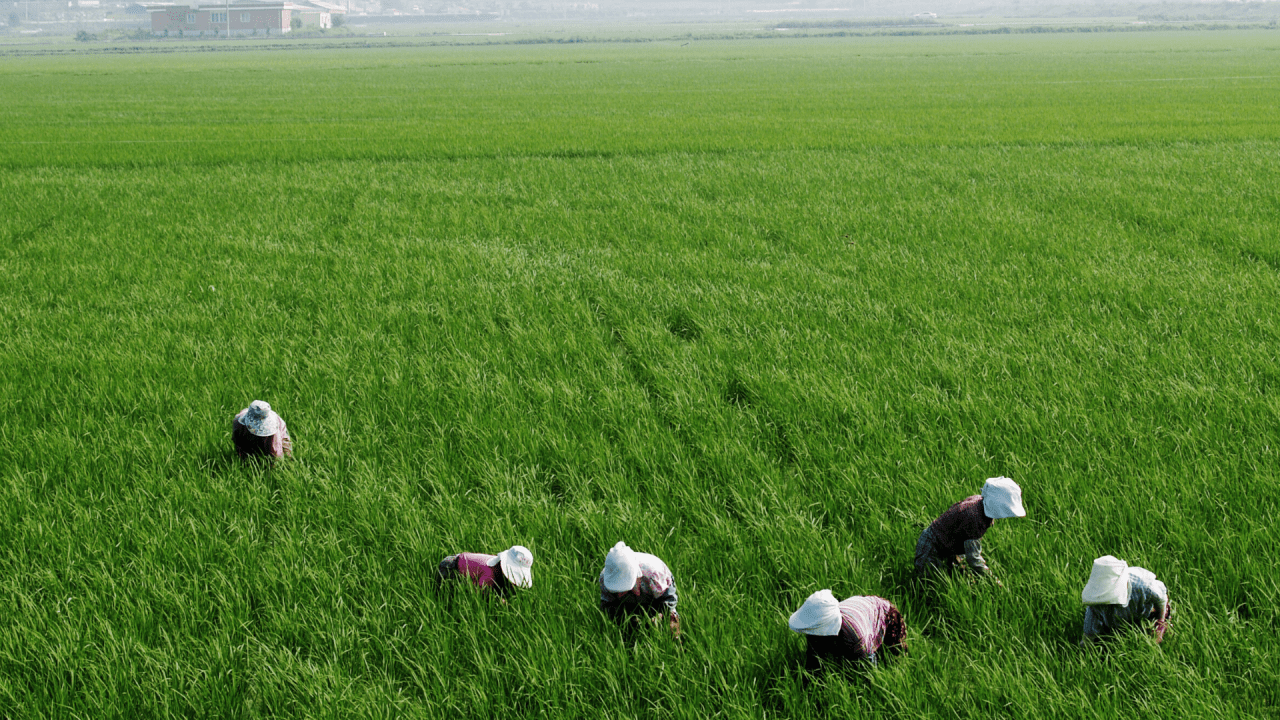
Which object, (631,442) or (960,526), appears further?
(631,442)

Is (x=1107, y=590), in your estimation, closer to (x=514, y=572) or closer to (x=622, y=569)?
(x=622, y=569)

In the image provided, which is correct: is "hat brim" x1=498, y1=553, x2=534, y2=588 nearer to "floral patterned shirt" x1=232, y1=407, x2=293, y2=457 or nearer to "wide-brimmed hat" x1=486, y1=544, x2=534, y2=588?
"wide-brimmed hat" x1=486, y1=544, x2=534, y2=588

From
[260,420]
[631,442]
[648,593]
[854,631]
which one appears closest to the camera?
[854,631]

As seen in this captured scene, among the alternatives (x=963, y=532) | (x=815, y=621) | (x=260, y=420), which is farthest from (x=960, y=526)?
(x=260, y=420)

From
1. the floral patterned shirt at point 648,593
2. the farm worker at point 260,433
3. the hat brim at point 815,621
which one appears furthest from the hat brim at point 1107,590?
the farm worker at point 260,433

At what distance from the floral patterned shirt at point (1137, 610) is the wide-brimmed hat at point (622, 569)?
0.90m

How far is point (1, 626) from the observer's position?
1846 mm

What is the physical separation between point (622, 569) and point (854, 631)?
435 mm

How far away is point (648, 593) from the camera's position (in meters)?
1.68

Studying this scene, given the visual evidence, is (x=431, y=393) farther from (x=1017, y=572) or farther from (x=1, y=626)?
(x=1017, y=572)

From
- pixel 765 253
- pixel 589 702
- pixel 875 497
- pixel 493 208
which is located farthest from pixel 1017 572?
pixel 493 208

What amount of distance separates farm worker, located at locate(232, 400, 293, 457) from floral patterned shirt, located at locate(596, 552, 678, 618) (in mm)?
1316

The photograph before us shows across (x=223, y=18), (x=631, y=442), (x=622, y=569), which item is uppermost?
(x=223, y=18)

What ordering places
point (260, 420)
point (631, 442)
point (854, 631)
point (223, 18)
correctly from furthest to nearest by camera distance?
point (223, 18), point (631, 442), point (260, 420), point (854, 631)
